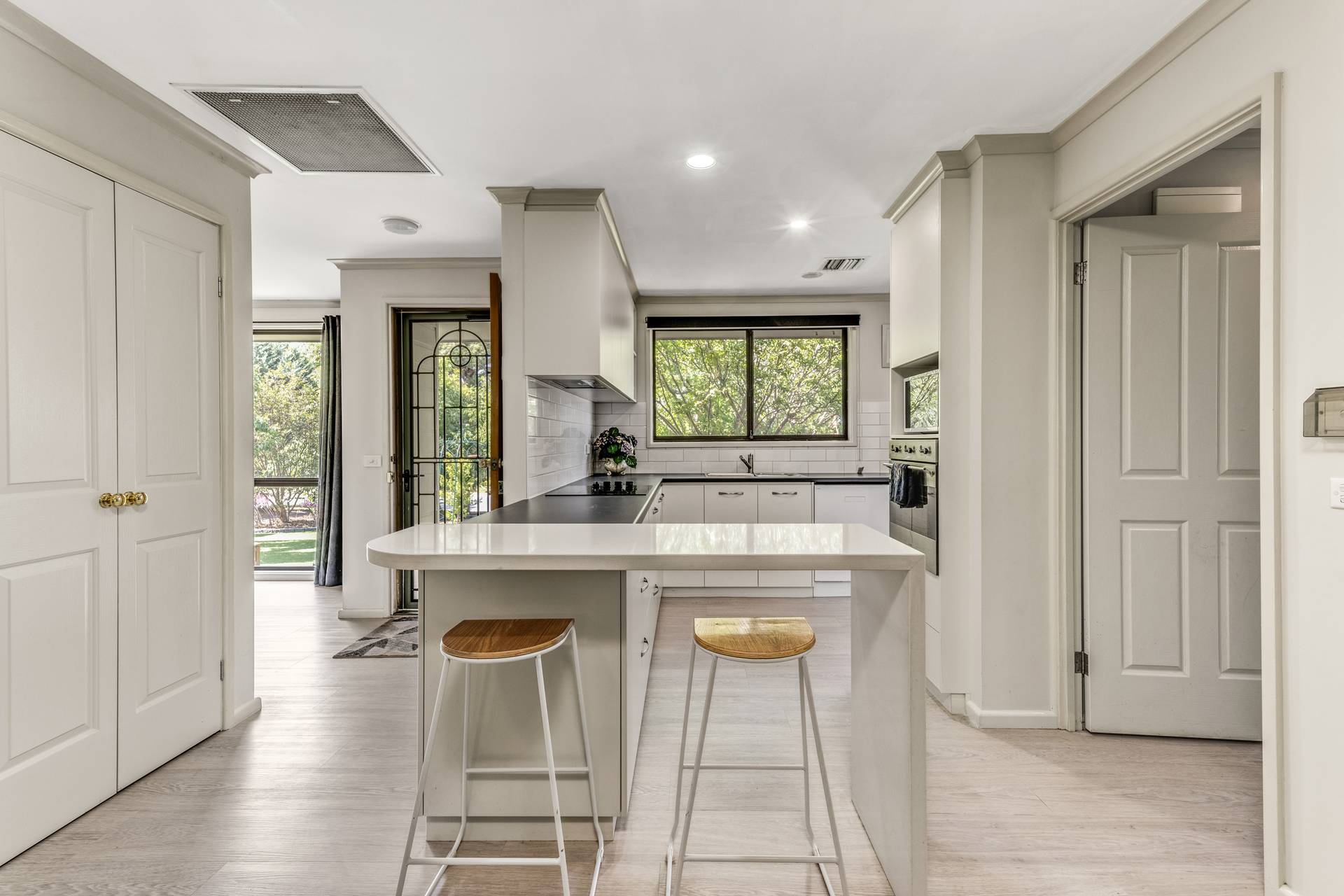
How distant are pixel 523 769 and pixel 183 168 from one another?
248 cm

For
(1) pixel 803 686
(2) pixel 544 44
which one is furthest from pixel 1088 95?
(1) pixel 803 686

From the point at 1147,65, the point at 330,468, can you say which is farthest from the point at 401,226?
the point at 1147,65

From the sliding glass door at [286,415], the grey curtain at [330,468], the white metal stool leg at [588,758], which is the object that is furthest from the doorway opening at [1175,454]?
the sliding glass door at [286,415]

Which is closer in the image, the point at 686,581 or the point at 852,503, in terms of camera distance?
the point at 852,503

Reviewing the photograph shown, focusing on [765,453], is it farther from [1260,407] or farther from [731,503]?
[1260,407]

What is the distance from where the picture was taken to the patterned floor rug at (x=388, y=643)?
11.7ft

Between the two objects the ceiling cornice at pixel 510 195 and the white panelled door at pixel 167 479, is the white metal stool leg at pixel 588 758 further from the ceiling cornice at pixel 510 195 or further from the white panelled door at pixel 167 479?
the ceiling cornice at pixel 510 195

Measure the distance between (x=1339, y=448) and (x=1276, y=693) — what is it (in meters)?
0.61

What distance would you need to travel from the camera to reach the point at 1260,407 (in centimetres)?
184

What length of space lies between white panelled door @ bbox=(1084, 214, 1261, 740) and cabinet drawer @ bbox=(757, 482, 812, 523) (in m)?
2.30

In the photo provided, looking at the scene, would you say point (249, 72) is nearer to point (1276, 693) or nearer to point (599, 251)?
point (599, 251)

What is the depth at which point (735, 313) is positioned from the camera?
17.4ft

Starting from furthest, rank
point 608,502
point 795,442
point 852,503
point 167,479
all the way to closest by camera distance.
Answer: point 795,442, point 852,503, point 608,502, point 167,479

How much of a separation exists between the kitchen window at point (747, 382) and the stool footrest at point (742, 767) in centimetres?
334
